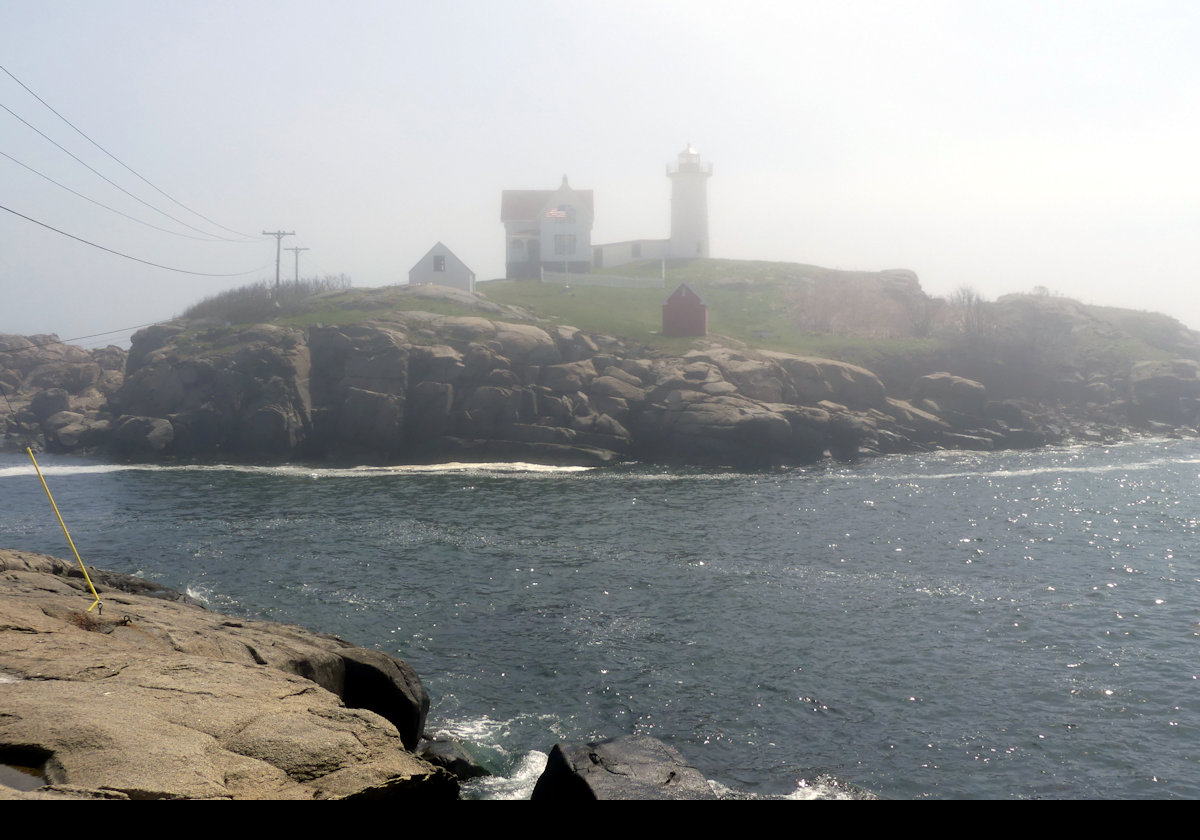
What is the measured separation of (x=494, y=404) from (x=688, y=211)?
210ft

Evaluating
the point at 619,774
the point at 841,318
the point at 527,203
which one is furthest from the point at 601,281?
the point at 619,774

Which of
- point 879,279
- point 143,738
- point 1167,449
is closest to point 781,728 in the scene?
point 143,738

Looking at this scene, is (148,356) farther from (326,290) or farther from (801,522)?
(801,522)

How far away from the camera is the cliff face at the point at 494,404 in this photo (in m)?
55.7

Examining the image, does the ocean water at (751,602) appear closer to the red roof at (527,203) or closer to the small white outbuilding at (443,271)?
the small white outbuilding at (443,271)

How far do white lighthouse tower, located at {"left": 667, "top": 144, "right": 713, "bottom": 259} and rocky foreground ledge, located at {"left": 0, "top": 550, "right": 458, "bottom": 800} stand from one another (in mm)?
99817

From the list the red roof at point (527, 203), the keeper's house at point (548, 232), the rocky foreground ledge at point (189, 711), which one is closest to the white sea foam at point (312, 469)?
the rocky foreground ledge at point (189, 711)

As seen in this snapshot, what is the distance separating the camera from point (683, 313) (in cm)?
7238

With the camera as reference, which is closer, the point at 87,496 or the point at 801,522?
the point at 801,522

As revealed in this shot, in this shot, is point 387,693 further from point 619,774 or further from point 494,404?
point 494,404

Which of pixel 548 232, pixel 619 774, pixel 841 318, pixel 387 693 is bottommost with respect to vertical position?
pixel 387 693

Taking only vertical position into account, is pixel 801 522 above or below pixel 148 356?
below
